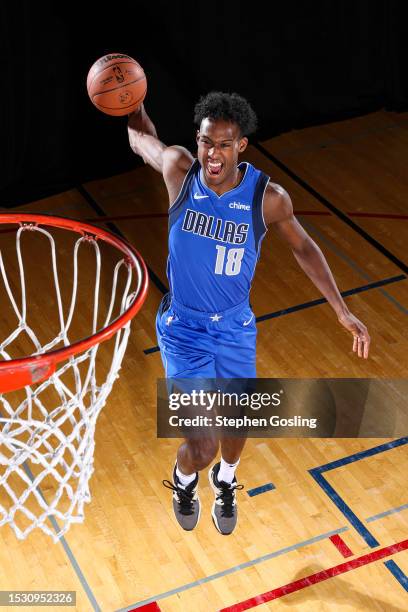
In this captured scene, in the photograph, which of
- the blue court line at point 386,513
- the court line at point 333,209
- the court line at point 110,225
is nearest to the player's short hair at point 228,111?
the blue court line at point 386,513

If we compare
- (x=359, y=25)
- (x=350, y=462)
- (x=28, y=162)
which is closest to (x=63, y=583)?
(x=350, y=462)

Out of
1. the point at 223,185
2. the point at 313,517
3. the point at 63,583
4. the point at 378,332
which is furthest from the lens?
the point at 378,332

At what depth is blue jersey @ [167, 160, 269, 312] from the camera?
521 centimetres

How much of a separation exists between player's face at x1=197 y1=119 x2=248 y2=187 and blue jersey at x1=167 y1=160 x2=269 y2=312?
156 mm

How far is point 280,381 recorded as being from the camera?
7.20 m

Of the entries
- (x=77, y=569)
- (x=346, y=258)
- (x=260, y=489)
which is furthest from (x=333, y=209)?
(x=77, y=569)

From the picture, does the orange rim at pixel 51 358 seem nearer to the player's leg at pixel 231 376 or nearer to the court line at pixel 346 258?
the player's leg at pixel 231 376

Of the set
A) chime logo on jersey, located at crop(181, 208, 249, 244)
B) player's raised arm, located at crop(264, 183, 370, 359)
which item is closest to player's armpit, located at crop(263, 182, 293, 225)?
player's raised arm, located at crop(264, 183, 370, 359)

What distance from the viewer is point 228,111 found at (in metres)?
4.98

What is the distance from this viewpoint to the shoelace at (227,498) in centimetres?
593

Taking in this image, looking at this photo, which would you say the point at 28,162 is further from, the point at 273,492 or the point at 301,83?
the point at 273,492

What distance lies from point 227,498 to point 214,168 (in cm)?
195

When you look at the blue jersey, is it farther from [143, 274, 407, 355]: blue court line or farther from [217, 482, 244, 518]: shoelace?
[143, 274, 407, 355]: blue court line

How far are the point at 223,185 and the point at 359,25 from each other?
18.3ft
